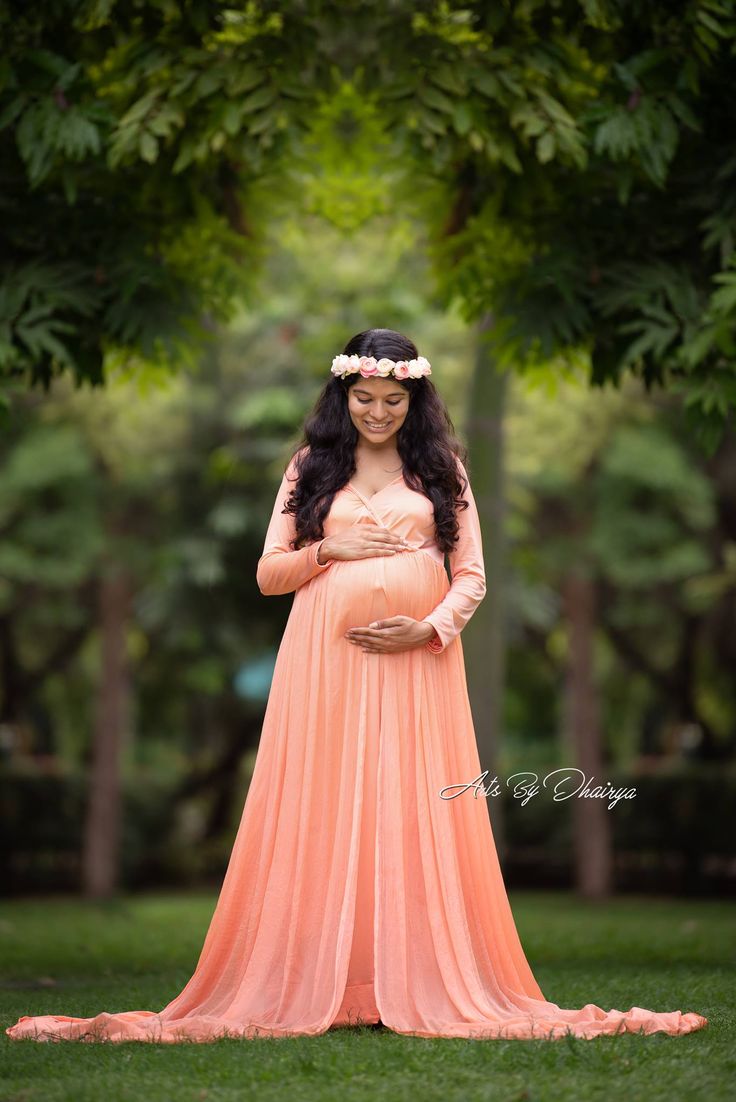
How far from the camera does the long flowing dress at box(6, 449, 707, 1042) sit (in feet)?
17.4

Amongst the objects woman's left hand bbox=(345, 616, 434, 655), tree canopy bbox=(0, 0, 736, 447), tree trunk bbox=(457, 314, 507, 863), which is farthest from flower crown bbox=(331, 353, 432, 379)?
tree trunk bbox=(457, 314, 507, 863)

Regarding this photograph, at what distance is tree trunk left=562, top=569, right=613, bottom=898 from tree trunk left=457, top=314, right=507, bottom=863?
7.19 meters

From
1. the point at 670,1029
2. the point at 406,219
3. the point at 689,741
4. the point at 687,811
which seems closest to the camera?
the point at 670,1029

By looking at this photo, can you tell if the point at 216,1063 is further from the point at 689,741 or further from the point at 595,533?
the point at 689,741

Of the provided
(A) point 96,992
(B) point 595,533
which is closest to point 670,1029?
(A) point 96,992

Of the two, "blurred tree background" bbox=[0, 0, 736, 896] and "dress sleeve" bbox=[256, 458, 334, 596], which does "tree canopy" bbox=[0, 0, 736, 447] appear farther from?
"dress sleeve" bbox=[256, 458, 334, 596]

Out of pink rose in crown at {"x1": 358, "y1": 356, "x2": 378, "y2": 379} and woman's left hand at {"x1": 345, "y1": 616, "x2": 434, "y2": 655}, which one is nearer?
woman's left hand at {"x1": 345, "y1": 616, "x2": 434, "y2": 655}

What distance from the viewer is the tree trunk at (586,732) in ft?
59.8

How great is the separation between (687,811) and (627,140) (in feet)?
43.1

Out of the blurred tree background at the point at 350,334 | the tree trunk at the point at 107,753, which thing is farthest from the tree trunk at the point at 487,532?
the tree trunk at the point at 107,753

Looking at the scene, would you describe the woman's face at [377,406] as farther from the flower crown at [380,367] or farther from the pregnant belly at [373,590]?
the pregnant belly at [373,590]

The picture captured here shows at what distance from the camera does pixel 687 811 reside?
1856 centimetres

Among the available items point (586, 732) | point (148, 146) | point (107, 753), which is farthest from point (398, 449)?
point (586, 732)

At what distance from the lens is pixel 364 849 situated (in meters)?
5.49
